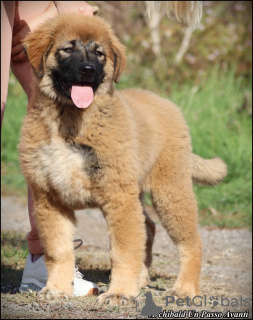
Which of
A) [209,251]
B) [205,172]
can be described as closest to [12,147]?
[209,251]

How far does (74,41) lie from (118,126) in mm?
638

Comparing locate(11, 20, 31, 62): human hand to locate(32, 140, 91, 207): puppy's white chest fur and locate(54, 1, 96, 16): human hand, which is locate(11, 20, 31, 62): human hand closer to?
locate(54, 1, 96, 16): human hand

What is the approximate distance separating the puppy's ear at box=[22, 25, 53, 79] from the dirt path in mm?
1532

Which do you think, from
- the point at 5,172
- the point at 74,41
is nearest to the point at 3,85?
the point at 74,41

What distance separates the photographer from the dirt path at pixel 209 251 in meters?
4.46

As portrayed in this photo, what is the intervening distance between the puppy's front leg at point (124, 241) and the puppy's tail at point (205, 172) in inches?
45.8

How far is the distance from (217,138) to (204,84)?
197 centimetres

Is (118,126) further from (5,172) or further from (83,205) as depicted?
(5,172)

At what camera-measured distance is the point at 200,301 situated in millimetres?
3688

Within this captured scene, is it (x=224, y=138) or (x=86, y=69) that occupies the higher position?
(x=86, y=69)

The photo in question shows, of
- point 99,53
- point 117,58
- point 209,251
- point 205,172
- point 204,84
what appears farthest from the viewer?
point 204,84

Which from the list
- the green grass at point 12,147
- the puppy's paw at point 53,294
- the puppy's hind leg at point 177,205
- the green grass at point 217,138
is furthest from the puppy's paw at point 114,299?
the green grass at point 12,147

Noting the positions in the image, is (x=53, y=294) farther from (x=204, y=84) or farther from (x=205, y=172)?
(x=204, y=84)

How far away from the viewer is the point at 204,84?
9570 millimetres
